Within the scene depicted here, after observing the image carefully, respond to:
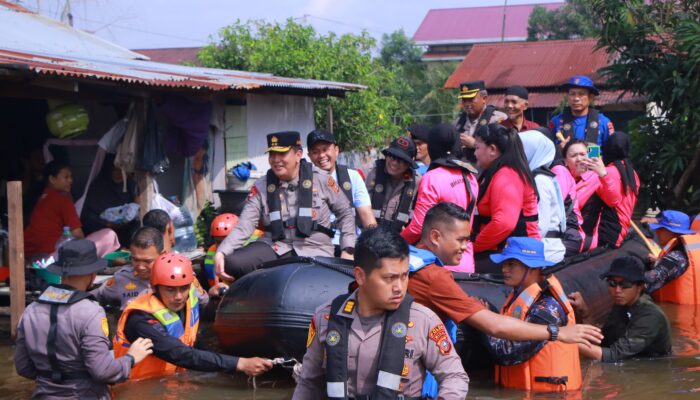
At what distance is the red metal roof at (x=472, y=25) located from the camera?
46.1 metres

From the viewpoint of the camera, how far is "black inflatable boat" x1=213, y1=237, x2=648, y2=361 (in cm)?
567

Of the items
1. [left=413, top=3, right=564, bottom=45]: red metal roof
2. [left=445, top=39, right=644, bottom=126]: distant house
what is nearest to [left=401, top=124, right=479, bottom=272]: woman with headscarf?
[left=445, top=39, right=644, bottom=126]: distant house

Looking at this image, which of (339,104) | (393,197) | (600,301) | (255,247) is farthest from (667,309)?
(339,104)

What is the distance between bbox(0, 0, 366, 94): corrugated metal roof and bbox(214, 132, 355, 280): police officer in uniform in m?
2.95

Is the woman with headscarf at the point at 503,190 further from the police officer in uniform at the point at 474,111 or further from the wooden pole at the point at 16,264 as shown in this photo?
the wooden pole at the point at 16,264

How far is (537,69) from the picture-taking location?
25.1 m

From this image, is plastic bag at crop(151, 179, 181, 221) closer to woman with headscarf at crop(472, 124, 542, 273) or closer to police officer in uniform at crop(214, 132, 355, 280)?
police officer in uniform at crop(214, 132, 355, 280)

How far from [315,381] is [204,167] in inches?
345

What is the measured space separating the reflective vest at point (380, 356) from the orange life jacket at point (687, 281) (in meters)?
5.83

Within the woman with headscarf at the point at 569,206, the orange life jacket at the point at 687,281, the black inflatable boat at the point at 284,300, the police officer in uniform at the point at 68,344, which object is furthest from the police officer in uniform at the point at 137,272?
the orange life jacket at the point at 687,281

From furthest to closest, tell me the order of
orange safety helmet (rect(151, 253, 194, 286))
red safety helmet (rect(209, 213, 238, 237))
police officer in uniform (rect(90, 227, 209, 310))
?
red safety helmet (rect(209, 213, 238, 237))
police officer in uniform (rect(90, 227, 209, 310))
orange safety helmet (rect(151, 253, 194, 286))

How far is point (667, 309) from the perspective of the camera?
8656 millimetres

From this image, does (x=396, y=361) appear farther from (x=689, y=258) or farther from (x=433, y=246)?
(x=689, y=258)

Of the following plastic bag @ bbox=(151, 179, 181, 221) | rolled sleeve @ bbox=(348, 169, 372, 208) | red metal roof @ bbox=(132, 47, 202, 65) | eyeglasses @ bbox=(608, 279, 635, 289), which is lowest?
eyeglasses @ bbox=(608, 279, 635, 289)
